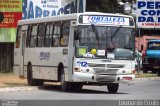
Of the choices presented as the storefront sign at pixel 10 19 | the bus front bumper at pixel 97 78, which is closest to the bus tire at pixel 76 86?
the bus front bumper at pixel 97 78

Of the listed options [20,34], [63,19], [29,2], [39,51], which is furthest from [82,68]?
[29,2]

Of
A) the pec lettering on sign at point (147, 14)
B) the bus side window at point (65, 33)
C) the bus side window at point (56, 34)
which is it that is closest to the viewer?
the bus side window at point (65, 33)

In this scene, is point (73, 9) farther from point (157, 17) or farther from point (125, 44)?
point (125, 44)

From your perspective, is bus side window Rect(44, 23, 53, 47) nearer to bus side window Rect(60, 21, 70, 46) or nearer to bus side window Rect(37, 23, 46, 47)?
bus side window Rect(37, 23, 46, 47)

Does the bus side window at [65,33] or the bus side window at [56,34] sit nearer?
the bus side window at [65,33]

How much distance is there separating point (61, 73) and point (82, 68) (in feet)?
5.58

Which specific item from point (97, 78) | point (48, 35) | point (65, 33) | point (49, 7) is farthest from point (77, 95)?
point (49, 7)

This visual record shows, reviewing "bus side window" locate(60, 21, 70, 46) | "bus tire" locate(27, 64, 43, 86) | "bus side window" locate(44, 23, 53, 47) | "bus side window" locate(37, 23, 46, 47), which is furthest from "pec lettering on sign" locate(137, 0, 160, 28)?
"bus side window" locate(60, 21, 70, 46)

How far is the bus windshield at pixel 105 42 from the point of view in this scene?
76.4 ft

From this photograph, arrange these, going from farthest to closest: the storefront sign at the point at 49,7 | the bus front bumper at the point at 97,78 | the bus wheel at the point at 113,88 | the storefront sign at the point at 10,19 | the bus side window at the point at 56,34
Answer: the storefront sign at the point at 49,7, the storefront sign at the point at 10,19, the bus side window at the point at 56,34, the bus wheel at the point at 113,88, the bus front bumper at the point at 97,78

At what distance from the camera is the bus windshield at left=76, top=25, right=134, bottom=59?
23.3 metres

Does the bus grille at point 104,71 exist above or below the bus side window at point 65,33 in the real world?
below

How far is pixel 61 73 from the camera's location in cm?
2472

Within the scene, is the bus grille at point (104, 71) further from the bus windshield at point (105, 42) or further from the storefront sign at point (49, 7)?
the storefront sign at point (49, 7)
